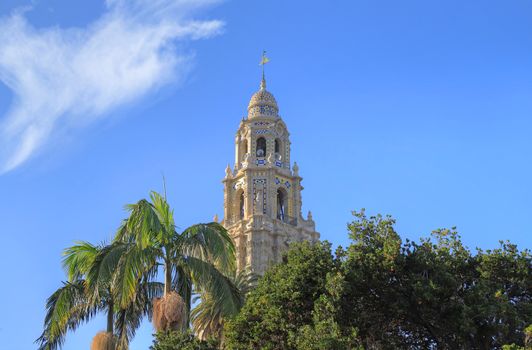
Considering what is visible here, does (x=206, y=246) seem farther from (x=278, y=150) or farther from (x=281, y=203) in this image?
(x=278, y=150)

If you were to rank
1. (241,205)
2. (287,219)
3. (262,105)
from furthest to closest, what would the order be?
1. (262,105)
2. (241,205)
3. (287,219)

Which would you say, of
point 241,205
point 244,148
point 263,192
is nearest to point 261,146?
point 244,148

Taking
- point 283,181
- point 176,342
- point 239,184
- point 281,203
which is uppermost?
point 283,181

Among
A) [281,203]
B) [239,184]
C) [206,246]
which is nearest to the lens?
[206,246]

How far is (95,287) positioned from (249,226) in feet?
122

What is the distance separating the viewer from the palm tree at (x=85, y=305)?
23.2m

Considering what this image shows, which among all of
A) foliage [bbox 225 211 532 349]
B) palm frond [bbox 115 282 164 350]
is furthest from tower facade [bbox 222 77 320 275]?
palm frond [bbox 115 282 164 350]

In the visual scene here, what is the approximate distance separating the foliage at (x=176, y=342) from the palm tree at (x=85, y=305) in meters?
1.26

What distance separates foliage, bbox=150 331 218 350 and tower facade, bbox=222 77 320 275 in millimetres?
33235

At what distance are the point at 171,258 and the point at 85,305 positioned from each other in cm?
342

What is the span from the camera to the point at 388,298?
2627cm

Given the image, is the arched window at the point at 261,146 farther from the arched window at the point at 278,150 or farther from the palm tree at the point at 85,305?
the palm tree at the point at 85,305

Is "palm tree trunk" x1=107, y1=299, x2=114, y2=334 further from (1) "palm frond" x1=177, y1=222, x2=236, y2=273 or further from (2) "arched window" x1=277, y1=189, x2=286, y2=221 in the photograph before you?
(2) "arched window" x1=277, y1=189, x2=286, y2=221

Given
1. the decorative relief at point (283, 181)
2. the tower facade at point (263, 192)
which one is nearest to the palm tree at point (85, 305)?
the tower facade at point (263, 192)
